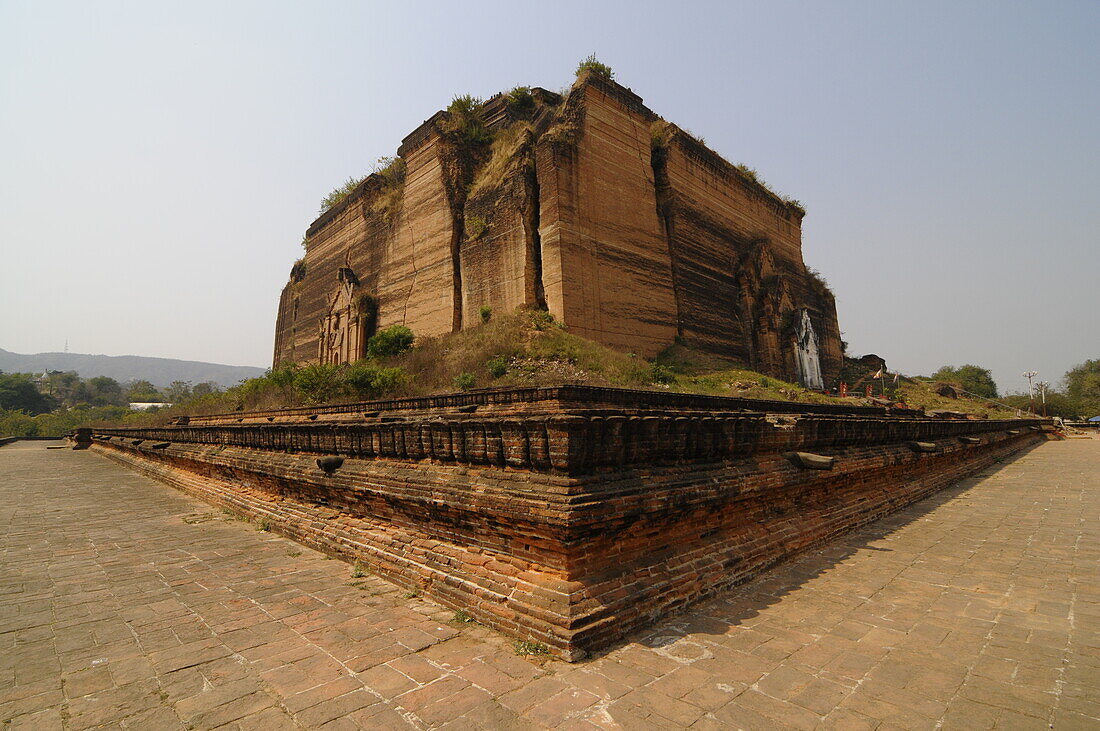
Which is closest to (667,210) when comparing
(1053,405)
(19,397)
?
(1053,405)

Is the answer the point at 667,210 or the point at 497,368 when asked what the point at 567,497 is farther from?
the point at 667,210

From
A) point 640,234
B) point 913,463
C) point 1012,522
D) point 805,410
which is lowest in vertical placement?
point 1012,522

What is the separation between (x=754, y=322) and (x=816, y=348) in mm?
5873

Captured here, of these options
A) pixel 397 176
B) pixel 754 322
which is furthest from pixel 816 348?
pixel 397 176

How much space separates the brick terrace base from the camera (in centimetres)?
293

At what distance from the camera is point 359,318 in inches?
858

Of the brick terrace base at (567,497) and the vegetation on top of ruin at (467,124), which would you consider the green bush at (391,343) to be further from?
the brick terrace base at (567,497)

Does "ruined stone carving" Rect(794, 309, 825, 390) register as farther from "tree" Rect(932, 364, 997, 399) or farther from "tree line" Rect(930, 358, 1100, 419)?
"tree" Rect(932, 364, 997, 399)

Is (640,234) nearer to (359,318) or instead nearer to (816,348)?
(359,318)

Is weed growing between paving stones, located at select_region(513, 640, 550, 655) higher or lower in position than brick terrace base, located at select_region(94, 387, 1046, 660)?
lower

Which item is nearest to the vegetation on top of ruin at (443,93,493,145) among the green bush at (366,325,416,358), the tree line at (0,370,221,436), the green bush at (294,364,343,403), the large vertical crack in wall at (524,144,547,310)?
the large vertical crack in wall at (524,144,547,310)

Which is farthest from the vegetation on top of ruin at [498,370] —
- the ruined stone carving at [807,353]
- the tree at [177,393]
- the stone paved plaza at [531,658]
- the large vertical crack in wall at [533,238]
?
the tree at [177,393]

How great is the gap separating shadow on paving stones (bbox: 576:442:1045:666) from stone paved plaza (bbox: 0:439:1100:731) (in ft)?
0.07

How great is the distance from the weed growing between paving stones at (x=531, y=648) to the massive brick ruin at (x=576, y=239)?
11.8m
